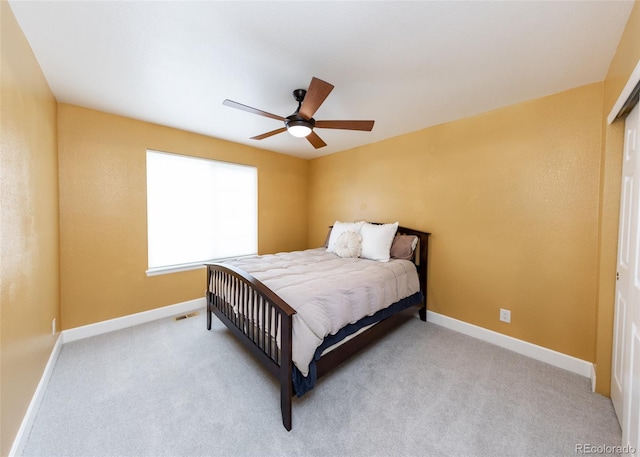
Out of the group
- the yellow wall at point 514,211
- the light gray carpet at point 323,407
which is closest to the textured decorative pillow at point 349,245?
the yellow wall at point 514,211

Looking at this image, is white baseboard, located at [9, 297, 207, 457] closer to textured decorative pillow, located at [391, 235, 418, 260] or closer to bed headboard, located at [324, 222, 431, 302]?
textured decorative pillow, located at [391, 235, 418, 260]

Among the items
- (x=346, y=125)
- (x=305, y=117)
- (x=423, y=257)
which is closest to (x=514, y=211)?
(x=423, y=257)

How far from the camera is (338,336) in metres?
1.80

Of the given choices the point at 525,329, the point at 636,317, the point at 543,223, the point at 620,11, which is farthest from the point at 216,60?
the point at 525,329

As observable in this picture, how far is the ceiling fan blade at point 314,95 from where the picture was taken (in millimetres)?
1512

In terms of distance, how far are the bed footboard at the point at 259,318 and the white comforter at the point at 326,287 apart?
0.09m

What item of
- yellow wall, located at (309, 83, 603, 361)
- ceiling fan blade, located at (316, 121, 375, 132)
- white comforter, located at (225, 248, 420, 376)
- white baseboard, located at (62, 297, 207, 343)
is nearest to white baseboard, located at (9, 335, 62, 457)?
white baseboard, located at (62, 297, 207, 343)

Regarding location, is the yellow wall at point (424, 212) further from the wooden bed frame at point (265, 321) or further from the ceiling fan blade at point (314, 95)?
the ceiling fan blade at point (314, 95)

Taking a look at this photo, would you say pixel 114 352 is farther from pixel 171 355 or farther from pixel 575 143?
pixel 575 143

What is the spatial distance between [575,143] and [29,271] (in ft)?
13.7

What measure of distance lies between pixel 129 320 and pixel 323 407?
249 centimetres

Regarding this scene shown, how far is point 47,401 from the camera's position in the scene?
1.67 m

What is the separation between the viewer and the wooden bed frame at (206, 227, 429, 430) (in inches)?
59.2

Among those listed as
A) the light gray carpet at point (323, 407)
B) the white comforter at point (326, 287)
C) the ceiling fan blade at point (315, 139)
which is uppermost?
the ceiling fan blade at point (315, 139)
